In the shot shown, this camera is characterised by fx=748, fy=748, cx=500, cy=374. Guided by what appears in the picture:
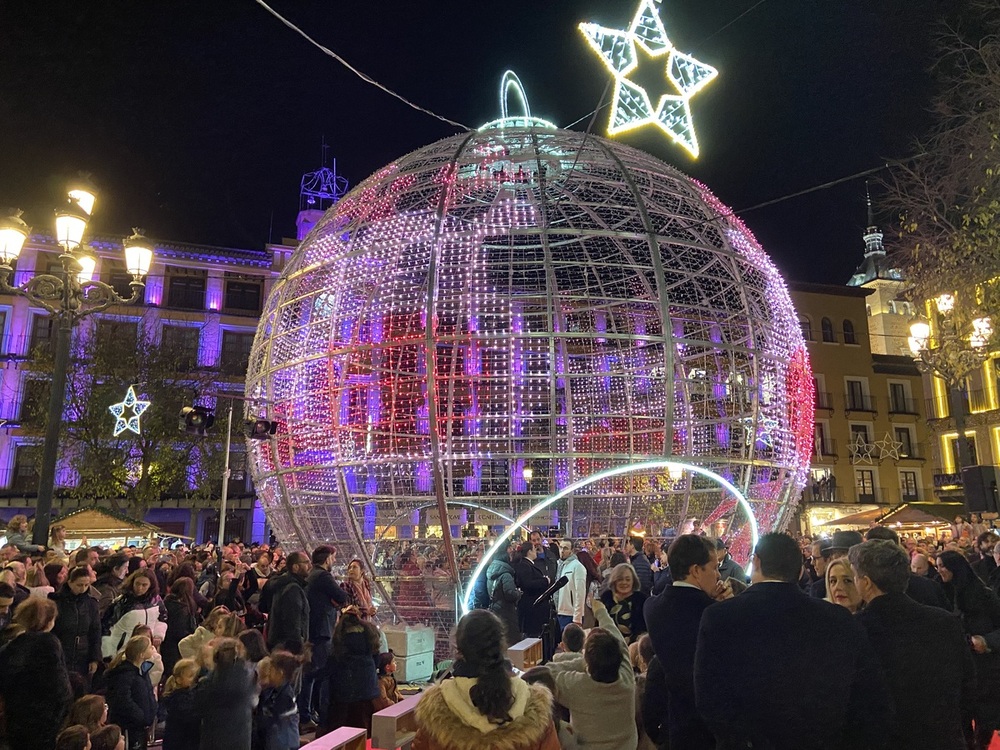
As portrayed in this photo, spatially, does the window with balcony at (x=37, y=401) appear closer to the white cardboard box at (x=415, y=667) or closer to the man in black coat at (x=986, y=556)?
the white cardboard box at (x=415, y=667)

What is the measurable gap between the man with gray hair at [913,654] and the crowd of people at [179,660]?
11.5 feet

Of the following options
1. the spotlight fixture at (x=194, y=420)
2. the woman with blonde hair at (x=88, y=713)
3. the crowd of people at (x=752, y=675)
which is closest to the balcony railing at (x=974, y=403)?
the spotlight fixture at (x=194, y=420)

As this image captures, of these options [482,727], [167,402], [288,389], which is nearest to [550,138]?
[288,389]

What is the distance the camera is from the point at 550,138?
325 inches

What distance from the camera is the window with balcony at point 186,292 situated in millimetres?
36188

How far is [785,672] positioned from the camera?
109 inches

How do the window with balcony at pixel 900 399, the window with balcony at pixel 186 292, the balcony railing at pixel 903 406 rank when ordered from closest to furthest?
the window with balcony at pixel 186 292, the balcony railing at pixel 903 406, the window with balcony at pixel 900 399

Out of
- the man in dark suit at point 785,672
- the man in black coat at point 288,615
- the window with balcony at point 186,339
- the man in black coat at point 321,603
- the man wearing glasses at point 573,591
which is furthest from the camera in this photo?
the window with balcony at point 186,339

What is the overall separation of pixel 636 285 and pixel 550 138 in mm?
5351

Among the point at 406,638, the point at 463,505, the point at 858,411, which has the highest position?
the point at 858,411

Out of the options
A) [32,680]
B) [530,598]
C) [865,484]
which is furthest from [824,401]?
[32,680]

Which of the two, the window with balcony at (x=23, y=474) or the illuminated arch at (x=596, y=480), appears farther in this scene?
the window with balcony at (x=23, y=474)

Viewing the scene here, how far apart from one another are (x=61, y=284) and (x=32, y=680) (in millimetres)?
6216

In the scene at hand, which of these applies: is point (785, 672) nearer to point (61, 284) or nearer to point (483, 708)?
point (483, 708)
